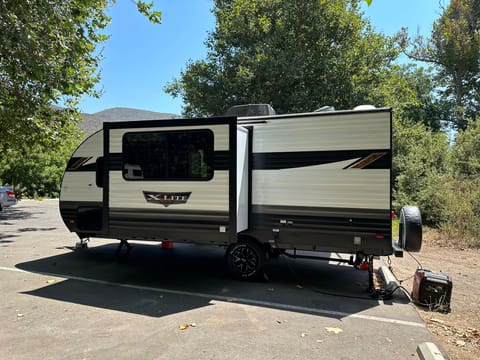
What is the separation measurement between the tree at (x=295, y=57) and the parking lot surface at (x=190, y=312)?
7.91 metres

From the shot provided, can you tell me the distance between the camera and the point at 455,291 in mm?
6535

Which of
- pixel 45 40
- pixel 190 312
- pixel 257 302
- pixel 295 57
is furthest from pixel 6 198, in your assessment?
pixel 257 302

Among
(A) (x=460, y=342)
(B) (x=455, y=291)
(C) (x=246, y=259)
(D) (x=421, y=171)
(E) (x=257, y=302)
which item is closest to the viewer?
(A) (x=460, y=342)

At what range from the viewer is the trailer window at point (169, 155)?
658cm

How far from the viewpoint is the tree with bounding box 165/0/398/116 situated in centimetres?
1416

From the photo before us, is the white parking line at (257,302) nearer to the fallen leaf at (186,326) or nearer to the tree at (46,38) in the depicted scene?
the fallen leaf at (186,326)

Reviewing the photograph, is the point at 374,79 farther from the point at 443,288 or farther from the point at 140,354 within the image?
the point at 140,354

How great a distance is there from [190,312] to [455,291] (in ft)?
15.0

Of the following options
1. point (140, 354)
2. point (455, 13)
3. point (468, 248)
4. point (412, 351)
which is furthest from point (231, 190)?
point (455, 13)

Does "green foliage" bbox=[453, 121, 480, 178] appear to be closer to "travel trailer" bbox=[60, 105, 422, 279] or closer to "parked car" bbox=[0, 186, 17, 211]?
"travel trailer" bbox=[60, 105, 422, 279]

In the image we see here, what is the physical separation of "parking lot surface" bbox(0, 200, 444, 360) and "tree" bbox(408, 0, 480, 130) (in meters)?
23.5

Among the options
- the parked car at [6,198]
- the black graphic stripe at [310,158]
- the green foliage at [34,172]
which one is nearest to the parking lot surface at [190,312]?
the black graphic stripe at [310,158]

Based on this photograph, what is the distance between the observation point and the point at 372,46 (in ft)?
48.6

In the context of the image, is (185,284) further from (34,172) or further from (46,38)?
(34,172)
